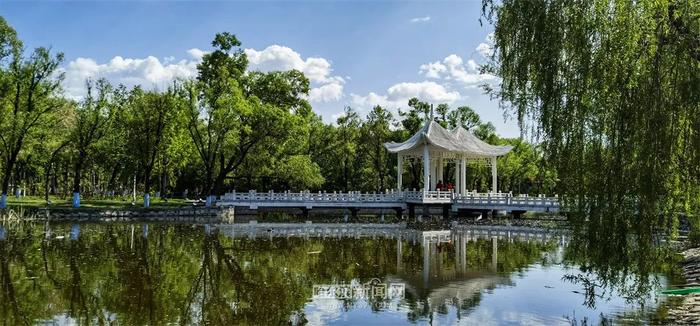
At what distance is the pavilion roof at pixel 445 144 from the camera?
34281 mm

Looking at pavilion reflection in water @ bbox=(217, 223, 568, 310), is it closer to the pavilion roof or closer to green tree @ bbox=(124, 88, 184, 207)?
the pavilion roof

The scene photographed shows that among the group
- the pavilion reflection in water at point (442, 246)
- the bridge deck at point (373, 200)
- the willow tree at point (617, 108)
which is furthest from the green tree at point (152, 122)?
the willow tree at point (617, 108)

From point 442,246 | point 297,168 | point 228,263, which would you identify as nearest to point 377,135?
point 297,168

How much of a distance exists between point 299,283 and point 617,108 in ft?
23.3

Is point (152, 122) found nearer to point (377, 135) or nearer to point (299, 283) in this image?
point (377, 135)

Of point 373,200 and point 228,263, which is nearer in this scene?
point 228,263

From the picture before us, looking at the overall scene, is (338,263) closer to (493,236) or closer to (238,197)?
(493,236)

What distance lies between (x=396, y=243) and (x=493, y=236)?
18.8 ft

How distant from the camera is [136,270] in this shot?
44.9 feet

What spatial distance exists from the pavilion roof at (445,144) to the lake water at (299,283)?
511 inches

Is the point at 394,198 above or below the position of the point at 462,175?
below

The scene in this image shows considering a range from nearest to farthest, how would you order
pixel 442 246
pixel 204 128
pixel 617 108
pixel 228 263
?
1. pixel 617 108
2. pixel 228 263
3. pixel 442 246
4. pixel 204 128

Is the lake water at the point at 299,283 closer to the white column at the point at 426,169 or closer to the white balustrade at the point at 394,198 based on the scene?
the white balustrade at the point at 394,198

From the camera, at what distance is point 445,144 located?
34531 mm
